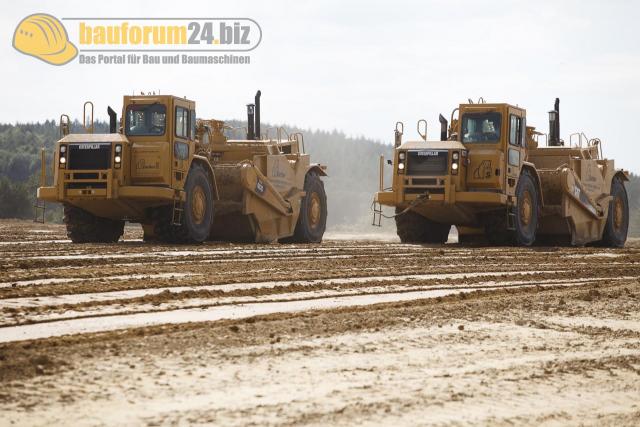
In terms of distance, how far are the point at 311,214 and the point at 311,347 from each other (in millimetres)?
17255

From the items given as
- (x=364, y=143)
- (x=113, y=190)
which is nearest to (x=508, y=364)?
(x=113, y=190)

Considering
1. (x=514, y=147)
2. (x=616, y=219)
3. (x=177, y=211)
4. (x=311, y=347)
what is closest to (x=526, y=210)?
(x=514, y=147)

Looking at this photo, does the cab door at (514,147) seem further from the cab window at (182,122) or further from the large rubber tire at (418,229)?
the cab window at (182,122)

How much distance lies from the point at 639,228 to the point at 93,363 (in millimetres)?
47619

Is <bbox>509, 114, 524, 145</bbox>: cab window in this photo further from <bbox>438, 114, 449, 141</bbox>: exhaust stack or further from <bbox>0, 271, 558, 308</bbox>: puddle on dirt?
<bbox>0, 271, 558, 308</bbox>: puddle on dirt

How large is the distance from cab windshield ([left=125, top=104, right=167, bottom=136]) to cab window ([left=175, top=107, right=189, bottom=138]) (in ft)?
0.87

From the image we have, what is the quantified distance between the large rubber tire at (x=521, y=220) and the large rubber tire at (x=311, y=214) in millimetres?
3892

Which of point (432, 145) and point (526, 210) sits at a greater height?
point (432, 145)

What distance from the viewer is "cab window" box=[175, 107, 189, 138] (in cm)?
2003

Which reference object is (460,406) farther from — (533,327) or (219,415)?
(533,327)

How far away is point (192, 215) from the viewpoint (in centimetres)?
2042

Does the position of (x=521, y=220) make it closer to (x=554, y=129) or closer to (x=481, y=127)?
(x=481, y=127)

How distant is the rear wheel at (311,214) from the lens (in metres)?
24.1

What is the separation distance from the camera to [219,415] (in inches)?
217
